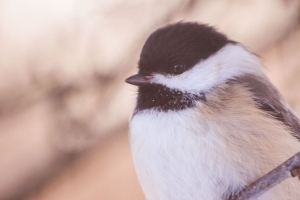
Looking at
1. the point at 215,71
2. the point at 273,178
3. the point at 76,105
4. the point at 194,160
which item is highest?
the point at 76,105

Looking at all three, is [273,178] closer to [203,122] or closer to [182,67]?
[203,122]

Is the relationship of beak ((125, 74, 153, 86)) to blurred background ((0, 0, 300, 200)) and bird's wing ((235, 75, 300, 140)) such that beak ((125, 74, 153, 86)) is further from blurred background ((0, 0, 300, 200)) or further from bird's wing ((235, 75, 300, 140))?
blurred background ((0, 0, 300, 200))

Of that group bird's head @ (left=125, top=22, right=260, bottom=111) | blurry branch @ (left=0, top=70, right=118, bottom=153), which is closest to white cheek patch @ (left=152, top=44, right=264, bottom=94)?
bird's head @ (left=125, top=22, right=260, bottom=111)

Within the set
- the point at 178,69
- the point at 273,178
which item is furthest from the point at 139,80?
the point at 273,178

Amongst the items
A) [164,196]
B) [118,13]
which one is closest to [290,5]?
[118,13]

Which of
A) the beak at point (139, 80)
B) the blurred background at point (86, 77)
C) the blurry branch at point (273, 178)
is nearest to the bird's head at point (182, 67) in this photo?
the beak at point (139, 80)

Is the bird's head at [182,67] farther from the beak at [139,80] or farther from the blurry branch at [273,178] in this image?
the blurry branch at [273,178]

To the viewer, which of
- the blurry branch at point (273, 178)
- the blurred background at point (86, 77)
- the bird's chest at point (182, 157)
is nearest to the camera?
the blurry branch at point (273, 178)
